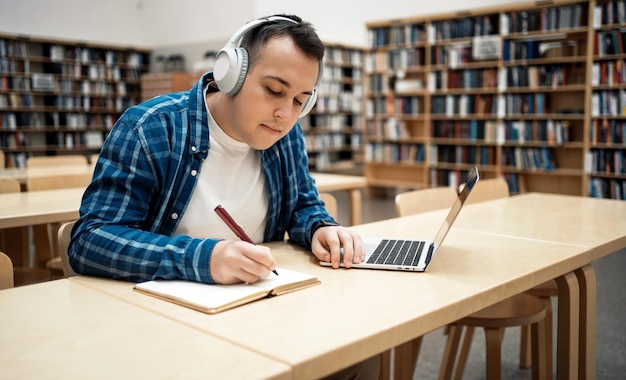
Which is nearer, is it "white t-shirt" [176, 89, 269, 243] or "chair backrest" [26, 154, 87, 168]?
"white t-shirt" [176, 89, 269, 243]

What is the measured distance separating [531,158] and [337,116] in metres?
3.82

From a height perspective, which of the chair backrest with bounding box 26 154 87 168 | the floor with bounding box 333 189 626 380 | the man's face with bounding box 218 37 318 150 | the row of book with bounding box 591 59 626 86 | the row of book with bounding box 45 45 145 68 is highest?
the row of book with bounding box 45 45 145 68

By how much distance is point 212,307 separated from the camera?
952 millimetres

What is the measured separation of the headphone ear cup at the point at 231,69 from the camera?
1.25 metres

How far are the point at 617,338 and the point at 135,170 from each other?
8.25ft

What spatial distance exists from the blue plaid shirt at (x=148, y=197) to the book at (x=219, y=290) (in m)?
0.03

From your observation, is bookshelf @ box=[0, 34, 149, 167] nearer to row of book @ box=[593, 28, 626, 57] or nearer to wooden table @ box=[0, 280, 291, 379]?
row of book @ box=[593, 28, 626, 57]

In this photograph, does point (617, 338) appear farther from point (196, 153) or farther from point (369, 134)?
point (369, 134)

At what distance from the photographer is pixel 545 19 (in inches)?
241

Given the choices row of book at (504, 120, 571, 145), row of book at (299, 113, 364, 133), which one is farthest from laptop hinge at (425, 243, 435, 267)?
row of book at (299, 113, 364, 133)

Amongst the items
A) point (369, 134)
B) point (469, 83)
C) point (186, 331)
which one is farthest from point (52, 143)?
point (186, 331)

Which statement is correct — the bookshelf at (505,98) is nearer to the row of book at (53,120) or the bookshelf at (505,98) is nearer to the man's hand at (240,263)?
the row of book at (53,120)

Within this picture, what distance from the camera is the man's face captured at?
1.24 m

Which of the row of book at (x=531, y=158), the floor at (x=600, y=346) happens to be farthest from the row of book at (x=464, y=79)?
the floor at (x=600, y=346)
